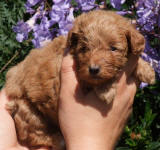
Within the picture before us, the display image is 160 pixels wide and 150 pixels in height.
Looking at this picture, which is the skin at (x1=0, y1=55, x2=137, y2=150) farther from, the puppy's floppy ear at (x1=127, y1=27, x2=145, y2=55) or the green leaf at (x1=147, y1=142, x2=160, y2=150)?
the green leaf at (x1=147, y1=142, x2=160, y2=150)

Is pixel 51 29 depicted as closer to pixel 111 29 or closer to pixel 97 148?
pixel 111 29

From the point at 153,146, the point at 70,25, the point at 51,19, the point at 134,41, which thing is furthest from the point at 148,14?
the point at 153,146

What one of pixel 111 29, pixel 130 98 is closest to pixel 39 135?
pixel 130 98

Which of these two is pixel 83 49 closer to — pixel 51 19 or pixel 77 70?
pixel 77 70

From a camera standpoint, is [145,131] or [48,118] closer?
[48,118]

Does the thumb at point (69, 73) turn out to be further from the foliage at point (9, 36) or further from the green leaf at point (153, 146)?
the foliage at point (9, 36)

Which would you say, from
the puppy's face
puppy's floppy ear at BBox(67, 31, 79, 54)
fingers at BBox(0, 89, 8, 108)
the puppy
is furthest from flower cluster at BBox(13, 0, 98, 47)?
fingers at BBox(0, 89, 8, 108)
